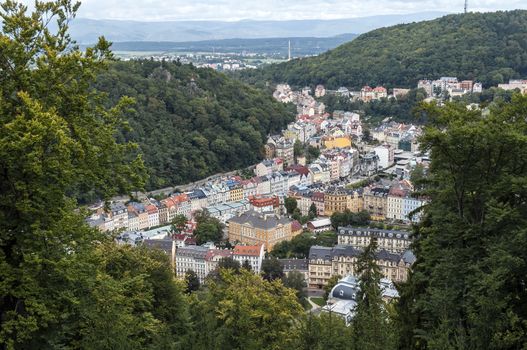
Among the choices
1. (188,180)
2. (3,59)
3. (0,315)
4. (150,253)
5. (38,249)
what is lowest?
(188,180)

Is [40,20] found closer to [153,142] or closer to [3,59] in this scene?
[3,59]

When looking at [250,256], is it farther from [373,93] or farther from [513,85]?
[373,93]

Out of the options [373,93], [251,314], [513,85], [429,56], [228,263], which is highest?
[429,56]

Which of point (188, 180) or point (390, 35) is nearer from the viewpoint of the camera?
point (188, 180)

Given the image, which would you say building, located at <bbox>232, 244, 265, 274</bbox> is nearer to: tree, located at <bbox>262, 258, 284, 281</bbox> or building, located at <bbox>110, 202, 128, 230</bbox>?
tree, located at <bbox>262, 258, 284, 281</bbox>

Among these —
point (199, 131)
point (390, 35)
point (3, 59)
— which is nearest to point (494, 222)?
point (3, 59)

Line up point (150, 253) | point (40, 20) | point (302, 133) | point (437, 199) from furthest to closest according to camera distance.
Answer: point (302, 133), point (150, 253), point (437, 199), point (40, 20)

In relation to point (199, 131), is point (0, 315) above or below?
above

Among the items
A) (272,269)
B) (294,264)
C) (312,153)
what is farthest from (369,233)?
(312,153)
